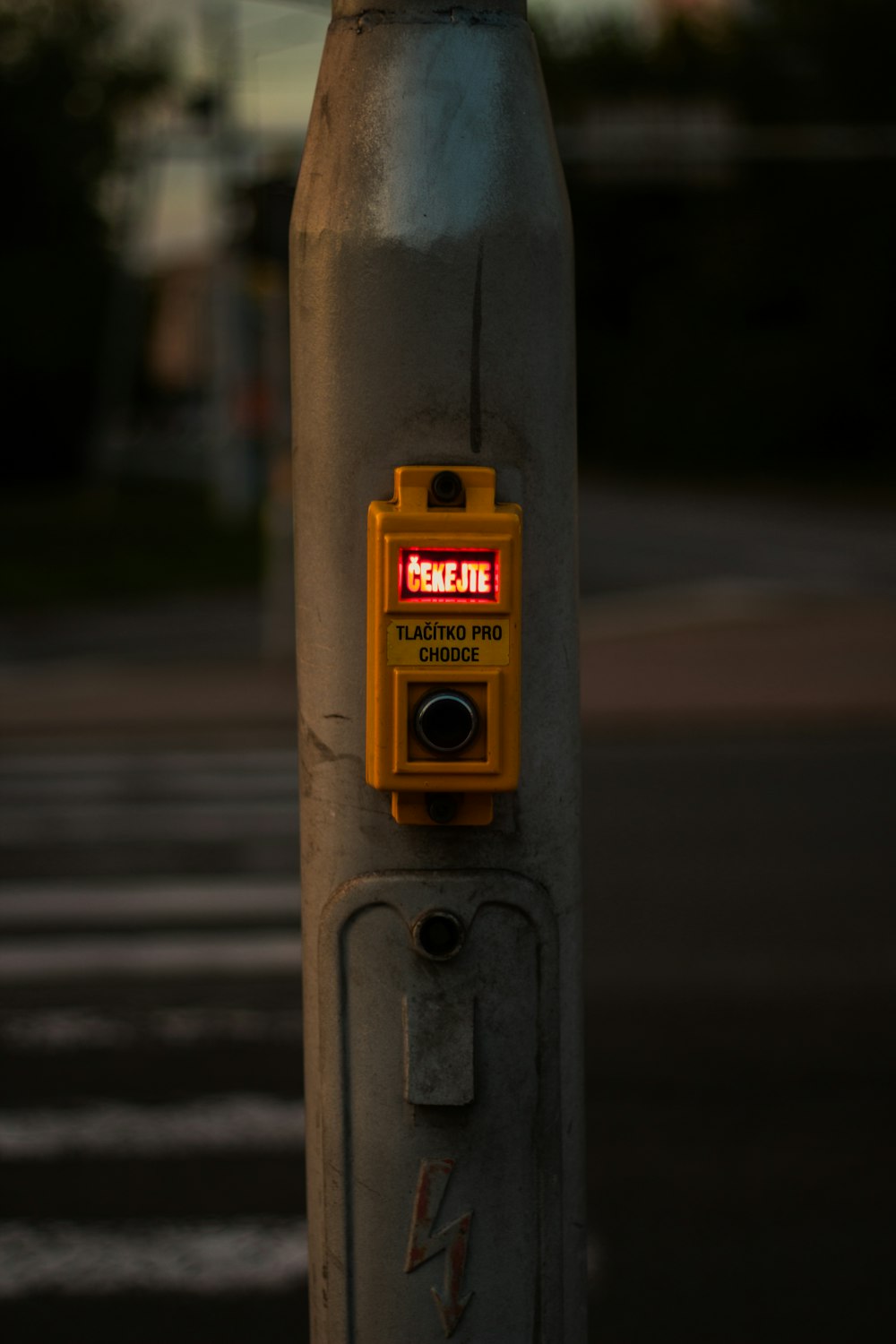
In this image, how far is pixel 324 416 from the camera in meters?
2.43

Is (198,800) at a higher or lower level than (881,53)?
lower

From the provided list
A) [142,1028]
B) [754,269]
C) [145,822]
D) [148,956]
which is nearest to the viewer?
[142,1028]

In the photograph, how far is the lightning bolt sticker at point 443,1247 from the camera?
243 cm

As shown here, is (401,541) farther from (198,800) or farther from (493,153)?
(198,800)

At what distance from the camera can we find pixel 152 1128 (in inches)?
217

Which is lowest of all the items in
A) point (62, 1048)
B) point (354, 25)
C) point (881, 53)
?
point (62, 1048)

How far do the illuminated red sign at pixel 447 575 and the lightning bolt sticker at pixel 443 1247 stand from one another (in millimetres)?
746

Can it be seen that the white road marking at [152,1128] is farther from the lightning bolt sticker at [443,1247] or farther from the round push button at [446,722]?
the round push button at [446,722]

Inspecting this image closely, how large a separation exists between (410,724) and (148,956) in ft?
17.3

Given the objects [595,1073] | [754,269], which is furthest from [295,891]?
[754,269]

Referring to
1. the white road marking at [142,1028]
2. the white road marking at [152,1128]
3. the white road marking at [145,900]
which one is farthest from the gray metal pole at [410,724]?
the white road marking at [145,900]

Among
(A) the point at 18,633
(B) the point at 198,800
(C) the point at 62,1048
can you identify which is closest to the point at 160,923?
(C) the point at 62,1048

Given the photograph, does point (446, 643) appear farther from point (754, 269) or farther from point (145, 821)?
point (754, 269)

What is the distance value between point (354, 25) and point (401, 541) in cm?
70
